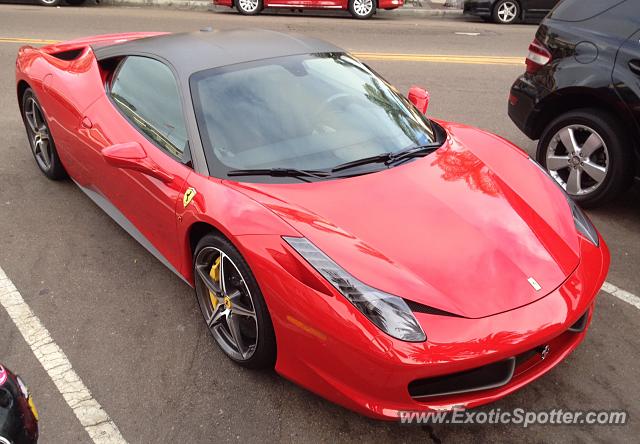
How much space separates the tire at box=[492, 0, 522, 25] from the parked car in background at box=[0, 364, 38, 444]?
43.8 ft

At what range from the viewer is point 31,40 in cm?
996

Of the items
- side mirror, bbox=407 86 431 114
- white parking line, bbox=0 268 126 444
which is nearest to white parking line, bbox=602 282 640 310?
side mirror, bbox=407 86 431 114

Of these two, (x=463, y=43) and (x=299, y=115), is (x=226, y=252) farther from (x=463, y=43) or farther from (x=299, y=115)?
(x=463, y=43)

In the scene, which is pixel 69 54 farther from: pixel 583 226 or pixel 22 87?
pixel 583 226

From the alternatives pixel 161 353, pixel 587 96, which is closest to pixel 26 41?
pixel 161 353

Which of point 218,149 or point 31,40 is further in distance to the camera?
point 31,40

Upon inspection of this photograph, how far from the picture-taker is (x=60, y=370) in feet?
9.51

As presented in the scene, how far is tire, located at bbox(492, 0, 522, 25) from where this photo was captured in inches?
509

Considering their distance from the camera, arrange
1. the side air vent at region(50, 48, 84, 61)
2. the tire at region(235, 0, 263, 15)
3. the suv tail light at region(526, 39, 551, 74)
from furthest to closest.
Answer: the tire at region(235, 0, 263, 15) < the suv tail light at region(526, 39, 551, 74) < the side air vent at region(50, 48, 84, 61)

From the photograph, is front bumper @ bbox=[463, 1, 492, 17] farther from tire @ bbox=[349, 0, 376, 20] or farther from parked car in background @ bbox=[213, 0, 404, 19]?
tire @ bbox=[349, 0, 376, 20]

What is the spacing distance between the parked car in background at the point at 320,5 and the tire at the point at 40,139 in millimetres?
9183

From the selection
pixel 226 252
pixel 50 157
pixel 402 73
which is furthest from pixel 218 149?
pixel 402 73

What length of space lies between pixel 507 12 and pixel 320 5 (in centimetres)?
431

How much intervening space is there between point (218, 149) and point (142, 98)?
88 centimetres
